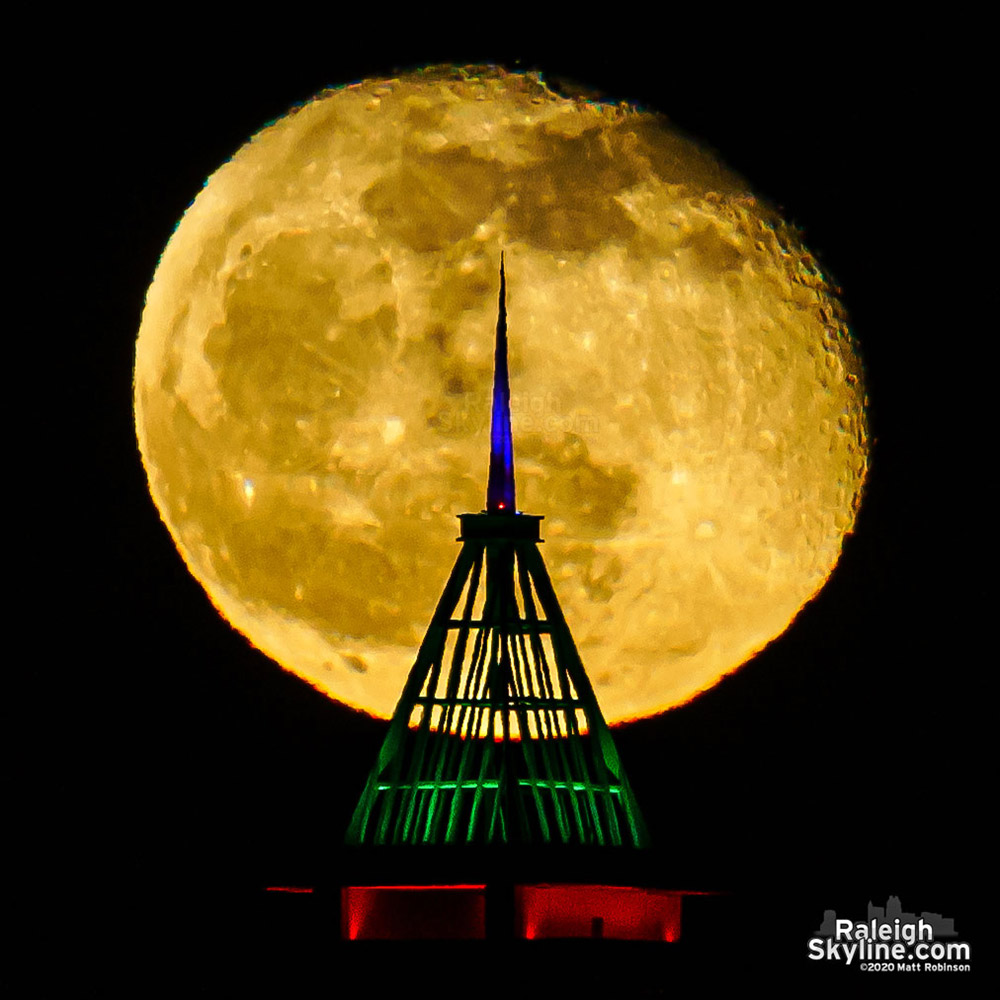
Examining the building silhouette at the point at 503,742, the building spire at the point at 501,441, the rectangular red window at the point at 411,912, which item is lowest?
the rectangular red window at the point at 411,912

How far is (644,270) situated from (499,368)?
302 cm

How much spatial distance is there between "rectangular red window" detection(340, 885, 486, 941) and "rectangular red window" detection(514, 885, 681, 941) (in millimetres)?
693

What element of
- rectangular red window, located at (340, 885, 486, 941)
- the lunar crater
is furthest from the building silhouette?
the lunar crater

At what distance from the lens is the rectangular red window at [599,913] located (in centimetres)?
3941

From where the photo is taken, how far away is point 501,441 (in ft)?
135

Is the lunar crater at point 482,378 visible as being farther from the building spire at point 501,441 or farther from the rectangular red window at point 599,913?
the rectangular red window at point 599,913

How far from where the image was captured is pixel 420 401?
42625 mm

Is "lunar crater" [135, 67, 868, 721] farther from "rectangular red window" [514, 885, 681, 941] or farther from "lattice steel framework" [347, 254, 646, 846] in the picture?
"rectangular red window" [514, 885, 681, 941]

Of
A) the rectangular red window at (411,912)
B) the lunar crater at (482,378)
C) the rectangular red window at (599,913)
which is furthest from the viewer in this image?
the lunar crater at (482,378)

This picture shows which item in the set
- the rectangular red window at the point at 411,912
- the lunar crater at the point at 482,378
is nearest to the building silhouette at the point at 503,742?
the rectangular red window at the point at 411,912

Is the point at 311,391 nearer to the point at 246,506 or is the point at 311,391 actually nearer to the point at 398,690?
the point at 246,506

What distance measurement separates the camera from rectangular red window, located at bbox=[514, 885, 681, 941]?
39406mm

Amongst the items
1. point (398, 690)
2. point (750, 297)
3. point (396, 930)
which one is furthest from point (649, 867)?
point (750, 297)

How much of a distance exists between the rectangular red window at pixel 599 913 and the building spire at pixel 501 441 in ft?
17.3
